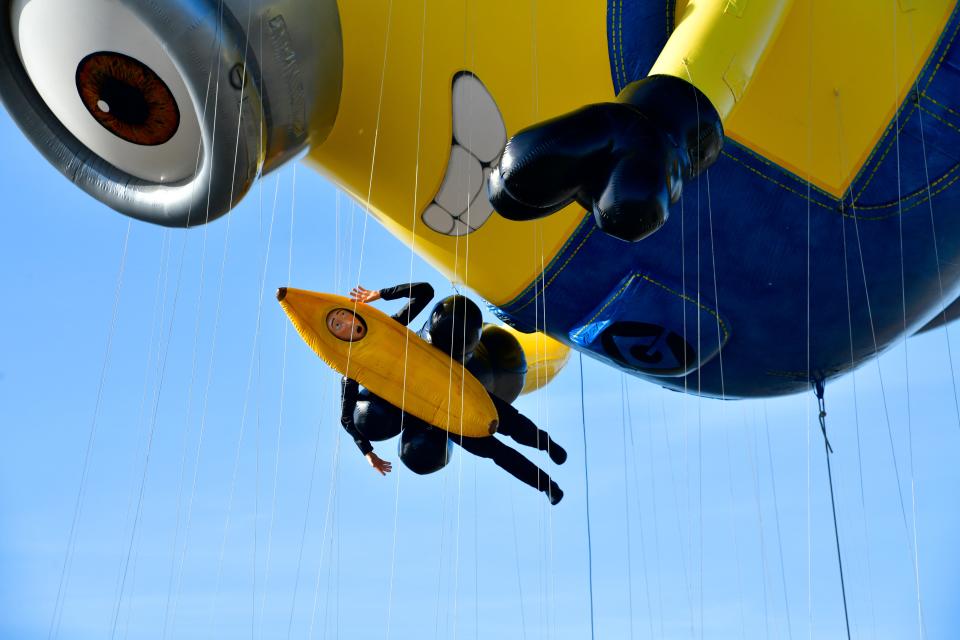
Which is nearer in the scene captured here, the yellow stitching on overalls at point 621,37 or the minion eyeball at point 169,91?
the minion eyeball at point 169,91

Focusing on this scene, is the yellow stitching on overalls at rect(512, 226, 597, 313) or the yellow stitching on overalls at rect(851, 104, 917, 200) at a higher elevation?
the yellow stitching on overalls at rect(851, 104, 917, 200)

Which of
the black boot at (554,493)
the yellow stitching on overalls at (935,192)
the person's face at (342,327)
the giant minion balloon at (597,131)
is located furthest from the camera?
the black boot at (554,493)

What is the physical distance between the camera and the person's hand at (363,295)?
427 cm

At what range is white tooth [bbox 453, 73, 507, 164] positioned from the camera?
12.6 feet

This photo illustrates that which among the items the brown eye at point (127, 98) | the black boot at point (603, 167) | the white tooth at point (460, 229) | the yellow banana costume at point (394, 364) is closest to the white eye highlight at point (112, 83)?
the brown eye at point (127, 98)

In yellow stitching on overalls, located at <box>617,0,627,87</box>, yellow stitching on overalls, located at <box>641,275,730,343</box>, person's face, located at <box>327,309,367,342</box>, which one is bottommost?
person's face, located at <box>327,309,367,342</box>

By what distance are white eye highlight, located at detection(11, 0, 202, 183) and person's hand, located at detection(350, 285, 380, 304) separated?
89cm

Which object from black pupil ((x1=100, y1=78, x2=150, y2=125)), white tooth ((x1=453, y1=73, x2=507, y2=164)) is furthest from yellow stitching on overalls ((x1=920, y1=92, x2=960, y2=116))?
black pupil ((x1=100, y1=78, x2=150, y2=125))

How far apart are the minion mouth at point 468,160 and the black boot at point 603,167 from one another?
961 mm

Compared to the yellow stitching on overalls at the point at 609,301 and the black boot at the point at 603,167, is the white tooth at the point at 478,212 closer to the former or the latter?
the yellow stitching on overalls at the point at 609,301

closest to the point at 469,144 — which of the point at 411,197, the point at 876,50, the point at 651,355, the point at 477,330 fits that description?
the point at 411,197

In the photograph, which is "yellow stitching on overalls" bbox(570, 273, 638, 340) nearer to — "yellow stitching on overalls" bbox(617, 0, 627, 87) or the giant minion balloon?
the giant minion balloon

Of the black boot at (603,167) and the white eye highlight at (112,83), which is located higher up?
the white eye highlight at (112,83)

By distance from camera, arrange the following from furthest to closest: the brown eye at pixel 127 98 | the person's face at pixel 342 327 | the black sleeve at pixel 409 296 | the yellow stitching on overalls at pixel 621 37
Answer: the black sleeve at pixel 409 296 → the person's face at pixel 342 327 → the yellow stitching on overalls at pixel 621 37 → the brown eye at pixel 127 98
